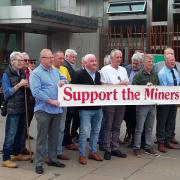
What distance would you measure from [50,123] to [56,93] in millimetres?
463

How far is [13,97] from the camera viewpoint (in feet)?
Result: 21.7

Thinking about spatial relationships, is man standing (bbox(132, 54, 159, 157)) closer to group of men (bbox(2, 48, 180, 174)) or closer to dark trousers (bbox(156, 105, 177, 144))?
group of men (bbox(2, 48, 180, 174))

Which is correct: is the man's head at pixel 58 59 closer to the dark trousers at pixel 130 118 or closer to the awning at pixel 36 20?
the dark trousers at pixel 130 118

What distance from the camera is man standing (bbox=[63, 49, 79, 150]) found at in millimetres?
7625

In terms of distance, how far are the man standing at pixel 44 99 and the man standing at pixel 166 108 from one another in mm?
2198

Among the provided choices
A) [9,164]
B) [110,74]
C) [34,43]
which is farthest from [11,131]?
[34,43]

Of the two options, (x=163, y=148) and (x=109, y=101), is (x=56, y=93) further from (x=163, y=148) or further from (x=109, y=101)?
(x=163, y=148)

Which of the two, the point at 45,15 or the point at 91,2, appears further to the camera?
the point at 91,2

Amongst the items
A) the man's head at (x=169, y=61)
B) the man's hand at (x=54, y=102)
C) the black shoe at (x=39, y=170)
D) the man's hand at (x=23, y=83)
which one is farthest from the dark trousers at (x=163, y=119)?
the man's hand at (x=23, y=83)

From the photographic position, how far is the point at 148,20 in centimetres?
2175

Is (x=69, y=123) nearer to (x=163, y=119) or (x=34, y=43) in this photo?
(x=163, y=119)

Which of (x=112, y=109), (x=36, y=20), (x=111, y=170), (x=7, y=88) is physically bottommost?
(x=111, y=170)

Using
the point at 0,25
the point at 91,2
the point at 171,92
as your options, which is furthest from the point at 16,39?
the point at 171,92

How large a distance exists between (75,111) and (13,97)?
5.05 feet
